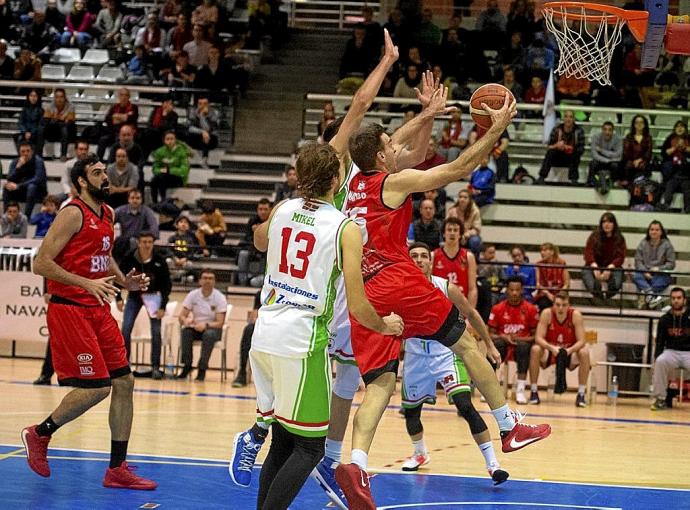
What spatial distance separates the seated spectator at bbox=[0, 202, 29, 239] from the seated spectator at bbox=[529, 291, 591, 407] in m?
7.13

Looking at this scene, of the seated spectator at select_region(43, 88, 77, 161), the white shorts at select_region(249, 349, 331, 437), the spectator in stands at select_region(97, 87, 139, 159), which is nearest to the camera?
the white shorts at select_region(249, 349, 331, 437)

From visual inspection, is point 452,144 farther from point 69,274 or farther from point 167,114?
point 69,274

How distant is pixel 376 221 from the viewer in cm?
643

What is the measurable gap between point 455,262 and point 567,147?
5339mm

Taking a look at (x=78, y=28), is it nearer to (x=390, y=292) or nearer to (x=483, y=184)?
(x=483, y=184)

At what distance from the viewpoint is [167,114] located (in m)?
17.3

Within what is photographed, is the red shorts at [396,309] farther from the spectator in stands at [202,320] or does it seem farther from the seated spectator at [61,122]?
the seated spectator at [61,122]

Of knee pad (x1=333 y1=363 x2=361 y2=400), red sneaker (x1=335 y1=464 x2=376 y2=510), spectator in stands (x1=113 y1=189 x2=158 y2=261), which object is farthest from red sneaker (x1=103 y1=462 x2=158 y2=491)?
spectator in stands (x1=113 y1=189 x2=158 y2=261)

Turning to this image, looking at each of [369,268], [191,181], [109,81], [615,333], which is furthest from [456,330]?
[109,81]

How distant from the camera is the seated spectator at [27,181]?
16.4 metres

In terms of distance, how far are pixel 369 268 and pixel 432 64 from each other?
A: 486 inches

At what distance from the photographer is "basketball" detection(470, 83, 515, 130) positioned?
643 centimetres

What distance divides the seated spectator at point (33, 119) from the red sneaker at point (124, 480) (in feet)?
38.0

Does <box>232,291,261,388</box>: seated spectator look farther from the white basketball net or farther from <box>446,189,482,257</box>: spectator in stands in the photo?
the white basketball net
